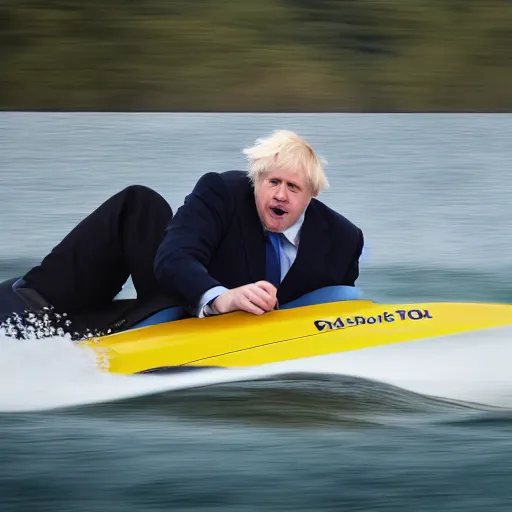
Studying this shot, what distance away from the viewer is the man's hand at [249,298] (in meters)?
3.33

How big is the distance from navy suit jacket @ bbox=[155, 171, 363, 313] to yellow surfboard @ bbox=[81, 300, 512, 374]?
12 centimetres

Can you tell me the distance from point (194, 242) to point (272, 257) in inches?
10.1

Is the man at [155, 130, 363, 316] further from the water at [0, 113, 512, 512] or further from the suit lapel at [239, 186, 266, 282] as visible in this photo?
the water at [0, 113, 512, 512]

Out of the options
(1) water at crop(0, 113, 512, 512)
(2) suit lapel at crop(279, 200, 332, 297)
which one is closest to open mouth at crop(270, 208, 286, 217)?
(2) suit lapel at crop(279, 200, 332, 297)

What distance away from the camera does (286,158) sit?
3.42 meters

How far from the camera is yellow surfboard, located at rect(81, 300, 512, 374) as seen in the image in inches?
135

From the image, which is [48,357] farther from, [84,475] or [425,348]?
[425,348]

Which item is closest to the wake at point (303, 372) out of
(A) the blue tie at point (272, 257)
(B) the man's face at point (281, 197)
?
(A) the blue tie at point (272, 257)

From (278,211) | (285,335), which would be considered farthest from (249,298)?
(278,211)

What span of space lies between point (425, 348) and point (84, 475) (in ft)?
3.29

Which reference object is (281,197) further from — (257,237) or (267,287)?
(267,287)

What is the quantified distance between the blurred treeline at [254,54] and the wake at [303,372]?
12486 mm

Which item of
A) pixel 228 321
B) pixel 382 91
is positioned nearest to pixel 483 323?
pixel 228 321

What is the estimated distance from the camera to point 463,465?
3.10 metres
